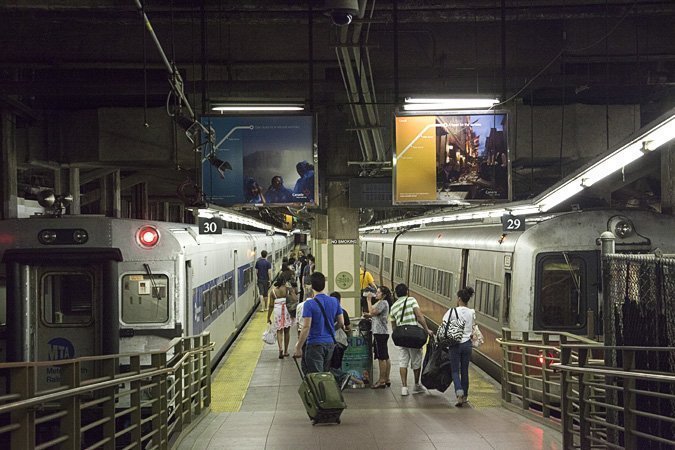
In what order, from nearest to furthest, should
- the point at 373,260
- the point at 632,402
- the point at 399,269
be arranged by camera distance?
the point at 632,402
the point at 399,269
the point at 373,260

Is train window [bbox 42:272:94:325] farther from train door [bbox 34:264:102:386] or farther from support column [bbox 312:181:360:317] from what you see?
support column [bbox 312:181:360:317]

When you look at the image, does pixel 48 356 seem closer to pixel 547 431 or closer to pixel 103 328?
pixel 103 328

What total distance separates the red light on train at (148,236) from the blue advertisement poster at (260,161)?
1791mm

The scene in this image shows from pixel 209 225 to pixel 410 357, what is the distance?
4528mm

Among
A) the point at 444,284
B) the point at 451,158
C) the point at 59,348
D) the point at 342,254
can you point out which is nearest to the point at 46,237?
the point at 59,348

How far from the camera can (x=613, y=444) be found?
18.7 feet

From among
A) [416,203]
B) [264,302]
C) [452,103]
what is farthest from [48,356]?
[264,302]

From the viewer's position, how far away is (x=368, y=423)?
8.29 metres

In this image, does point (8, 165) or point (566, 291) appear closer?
point (566, 291)

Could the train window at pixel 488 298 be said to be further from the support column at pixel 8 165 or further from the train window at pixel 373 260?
the train window at pixel 373 260

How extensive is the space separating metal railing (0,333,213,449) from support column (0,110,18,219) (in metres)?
5.35

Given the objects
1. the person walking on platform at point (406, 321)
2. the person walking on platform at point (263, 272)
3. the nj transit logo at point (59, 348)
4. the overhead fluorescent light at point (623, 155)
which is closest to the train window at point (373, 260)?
the person walking on platform at point (263, 272)

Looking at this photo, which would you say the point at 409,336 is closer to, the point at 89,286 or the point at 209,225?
the point at 89,286

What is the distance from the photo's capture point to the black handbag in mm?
9922
